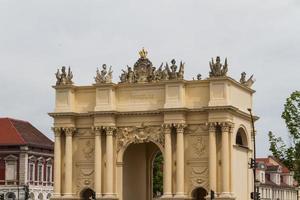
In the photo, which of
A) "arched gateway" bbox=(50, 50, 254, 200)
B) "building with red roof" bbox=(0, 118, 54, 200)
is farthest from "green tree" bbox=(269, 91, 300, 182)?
"building with red roof" bbox=(0, 118, 54, 200)

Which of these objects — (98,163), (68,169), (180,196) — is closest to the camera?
(180,196)

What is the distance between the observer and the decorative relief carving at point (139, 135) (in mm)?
60750

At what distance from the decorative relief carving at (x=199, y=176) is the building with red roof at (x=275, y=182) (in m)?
51.5

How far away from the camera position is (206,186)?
193ft

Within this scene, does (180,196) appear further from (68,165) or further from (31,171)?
(31,171)

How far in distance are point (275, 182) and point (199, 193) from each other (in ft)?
203

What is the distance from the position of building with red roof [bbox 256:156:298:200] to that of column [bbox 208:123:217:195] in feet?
172

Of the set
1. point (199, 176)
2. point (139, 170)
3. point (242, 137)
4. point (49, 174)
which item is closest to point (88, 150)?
point (139, 170)

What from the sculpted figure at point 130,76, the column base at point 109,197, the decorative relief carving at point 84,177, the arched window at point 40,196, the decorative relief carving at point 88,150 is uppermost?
the sculpted figure at point 130,76

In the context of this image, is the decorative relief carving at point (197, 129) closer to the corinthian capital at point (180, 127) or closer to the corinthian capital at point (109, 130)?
the corinthian capital at point (180, 127)

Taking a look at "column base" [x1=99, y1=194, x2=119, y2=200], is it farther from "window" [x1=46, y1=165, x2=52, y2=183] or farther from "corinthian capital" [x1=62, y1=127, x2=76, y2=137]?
"window" [x1=46, y1=165, x2=52, y2=183]

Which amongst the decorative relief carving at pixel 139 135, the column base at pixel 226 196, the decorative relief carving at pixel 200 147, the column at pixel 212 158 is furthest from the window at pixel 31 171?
the column base at pixel 226 196

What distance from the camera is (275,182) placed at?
120 meters

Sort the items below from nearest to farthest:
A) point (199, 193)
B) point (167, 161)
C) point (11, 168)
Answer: point (167, 161) < point (199, 193) < point (11, 168)
